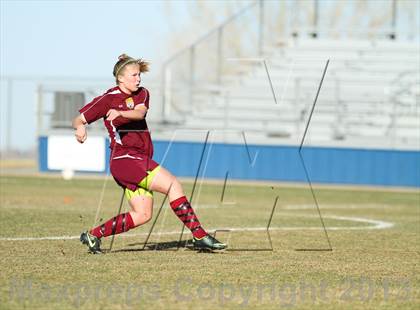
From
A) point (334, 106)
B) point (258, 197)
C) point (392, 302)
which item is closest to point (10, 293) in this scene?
point (392, 302)

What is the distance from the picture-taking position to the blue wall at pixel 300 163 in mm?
24297

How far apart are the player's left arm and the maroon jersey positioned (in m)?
0.09

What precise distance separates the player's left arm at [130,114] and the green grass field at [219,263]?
1.02m

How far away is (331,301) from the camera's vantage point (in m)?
6.02

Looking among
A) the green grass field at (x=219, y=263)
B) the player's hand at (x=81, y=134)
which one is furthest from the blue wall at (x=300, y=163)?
the player's hand at (x=81, y=134)

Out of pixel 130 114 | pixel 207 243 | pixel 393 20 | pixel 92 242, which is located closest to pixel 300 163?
pixel 393 20

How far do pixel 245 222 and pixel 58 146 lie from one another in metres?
13.5

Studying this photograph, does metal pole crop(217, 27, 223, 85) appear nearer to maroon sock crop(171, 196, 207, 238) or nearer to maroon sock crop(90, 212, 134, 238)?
maroon sock crop(171, 196, 207, 238)

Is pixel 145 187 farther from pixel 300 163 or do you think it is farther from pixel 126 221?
pixel 300 163

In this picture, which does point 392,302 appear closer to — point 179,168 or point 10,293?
point 10,293

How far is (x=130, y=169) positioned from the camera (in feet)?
27.2

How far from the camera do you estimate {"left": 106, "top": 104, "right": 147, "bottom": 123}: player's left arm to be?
316 inches

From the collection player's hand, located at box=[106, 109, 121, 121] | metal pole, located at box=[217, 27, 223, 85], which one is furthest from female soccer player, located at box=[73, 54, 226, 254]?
metal pole, located at box=[217, 27, 223, 85]

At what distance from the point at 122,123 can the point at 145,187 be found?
0.52 m
